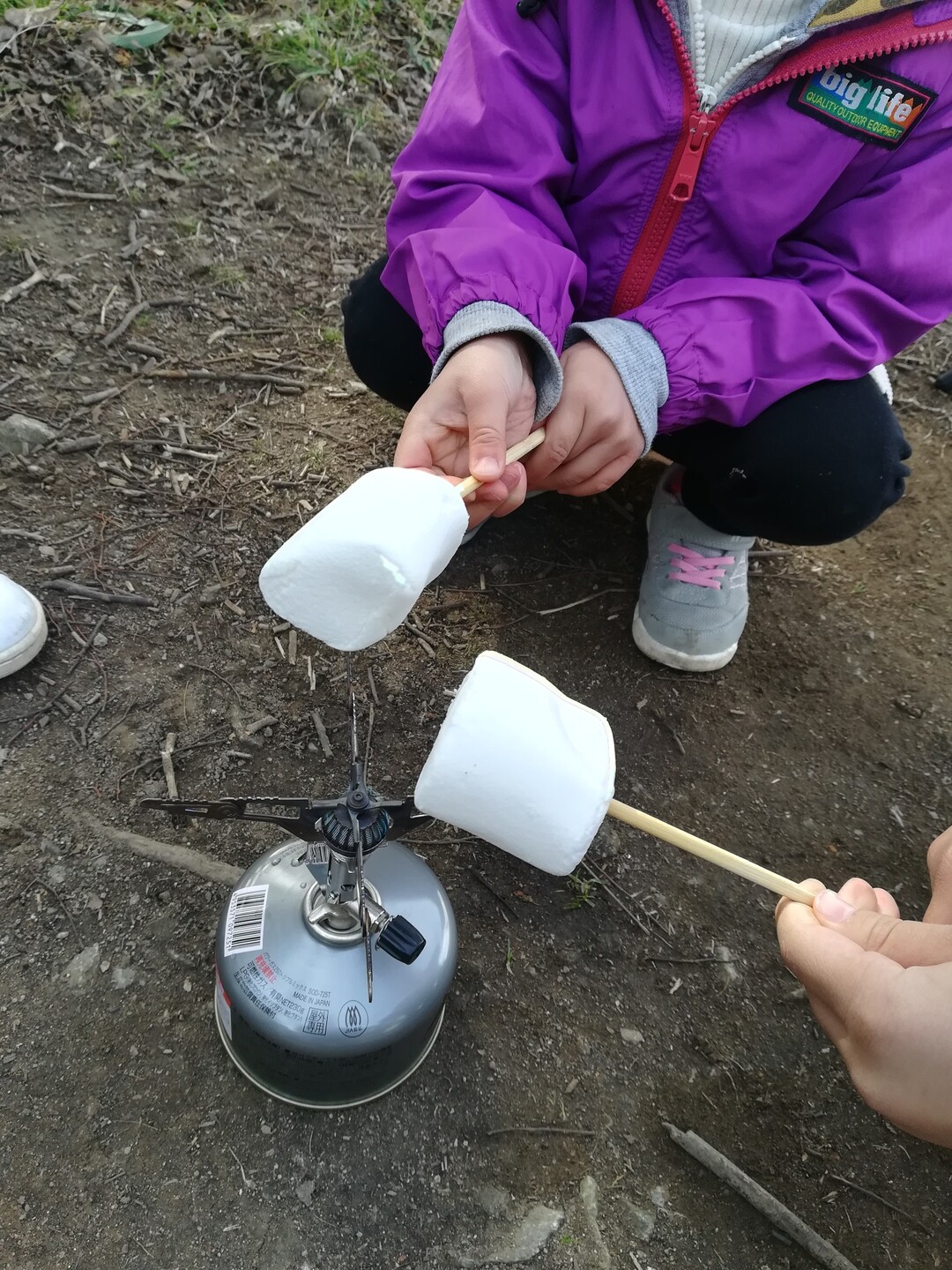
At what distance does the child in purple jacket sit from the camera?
4.86ft

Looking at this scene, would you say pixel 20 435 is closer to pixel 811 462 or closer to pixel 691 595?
pixel 691 595

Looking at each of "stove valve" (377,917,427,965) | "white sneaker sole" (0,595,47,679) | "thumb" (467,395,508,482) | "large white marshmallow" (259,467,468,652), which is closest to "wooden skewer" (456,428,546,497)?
"thumb" (467,395,508,482)

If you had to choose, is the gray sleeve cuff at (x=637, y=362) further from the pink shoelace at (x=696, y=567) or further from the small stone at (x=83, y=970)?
the small stone at (x=83, y=970)

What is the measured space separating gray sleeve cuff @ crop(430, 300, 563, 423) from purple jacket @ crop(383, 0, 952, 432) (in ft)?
0.10

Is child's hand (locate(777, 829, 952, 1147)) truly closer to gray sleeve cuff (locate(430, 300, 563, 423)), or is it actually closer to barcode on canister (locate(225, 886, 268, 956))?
barcode on canister (locate(225, 886, 268, 956))

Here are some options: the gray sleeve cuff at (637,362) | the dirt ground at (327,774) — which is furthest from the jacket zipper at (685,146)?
the dirt ground at (327,774)

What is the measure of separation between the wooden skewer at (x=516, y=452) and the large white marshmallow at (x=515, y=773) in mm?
318

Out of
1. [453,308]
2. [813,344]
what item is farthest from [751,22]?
[453,308]

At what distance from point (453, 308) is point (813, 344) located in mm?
686

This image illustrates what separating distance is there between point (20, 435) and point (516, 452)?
1.32 meters

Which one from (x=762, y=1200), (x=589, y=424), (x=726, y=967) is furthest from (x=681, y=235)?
(x=762, y=1200)

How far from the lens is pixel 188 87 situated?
2885 mm

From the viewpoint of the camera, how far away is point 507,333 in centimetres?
152

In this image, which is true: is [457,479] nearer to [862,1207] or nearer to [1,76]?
[862,1207]
